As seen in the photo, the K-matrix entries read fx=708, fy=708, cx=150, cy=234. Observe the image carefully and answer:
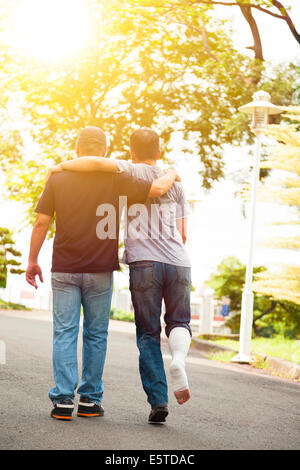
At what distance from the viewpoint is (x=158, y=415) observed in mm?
4324

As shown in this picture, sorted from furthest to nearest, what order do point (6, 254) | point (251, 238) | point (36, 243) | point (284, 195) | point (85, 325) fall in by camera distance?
point (6, 254)
point (284, 195)
point (251, 238)
point (85, 325)
point (36, 243)

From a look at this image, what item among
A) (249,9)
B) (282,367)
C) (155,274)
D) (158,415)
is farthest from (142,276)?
(249,9)

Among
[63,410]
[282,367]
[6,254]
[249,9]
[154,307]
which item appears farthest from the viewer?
[6,254]

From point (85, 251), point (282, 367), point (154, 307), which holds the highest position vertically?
point (85, 251)

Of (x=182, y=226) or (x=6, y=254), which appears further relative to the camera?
(x=6, y=254)

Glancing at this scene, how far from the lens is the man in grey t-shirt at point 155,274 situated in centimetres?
432

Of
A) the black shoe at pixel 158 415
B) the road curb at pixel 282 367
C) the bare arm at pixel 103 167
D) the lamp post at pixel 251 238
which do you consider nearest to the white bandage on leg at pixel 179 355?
the black shoe at pixel 158 415

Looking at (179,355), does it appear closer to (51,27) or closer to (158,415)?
(158,415)

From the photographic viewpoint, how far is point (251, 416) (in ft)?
17.1

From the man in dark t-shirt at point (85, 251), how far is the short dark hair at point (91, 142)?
22 centimetres

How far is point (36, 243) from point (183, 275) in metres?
0.95

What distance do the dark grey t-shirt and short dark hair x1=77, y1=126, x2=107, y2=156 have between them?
0.24 m

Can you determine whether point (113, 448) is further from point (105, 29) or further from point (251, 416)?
point (105, 29)

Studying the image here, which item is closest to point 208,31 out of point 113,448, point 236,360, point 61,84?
point 61,84
